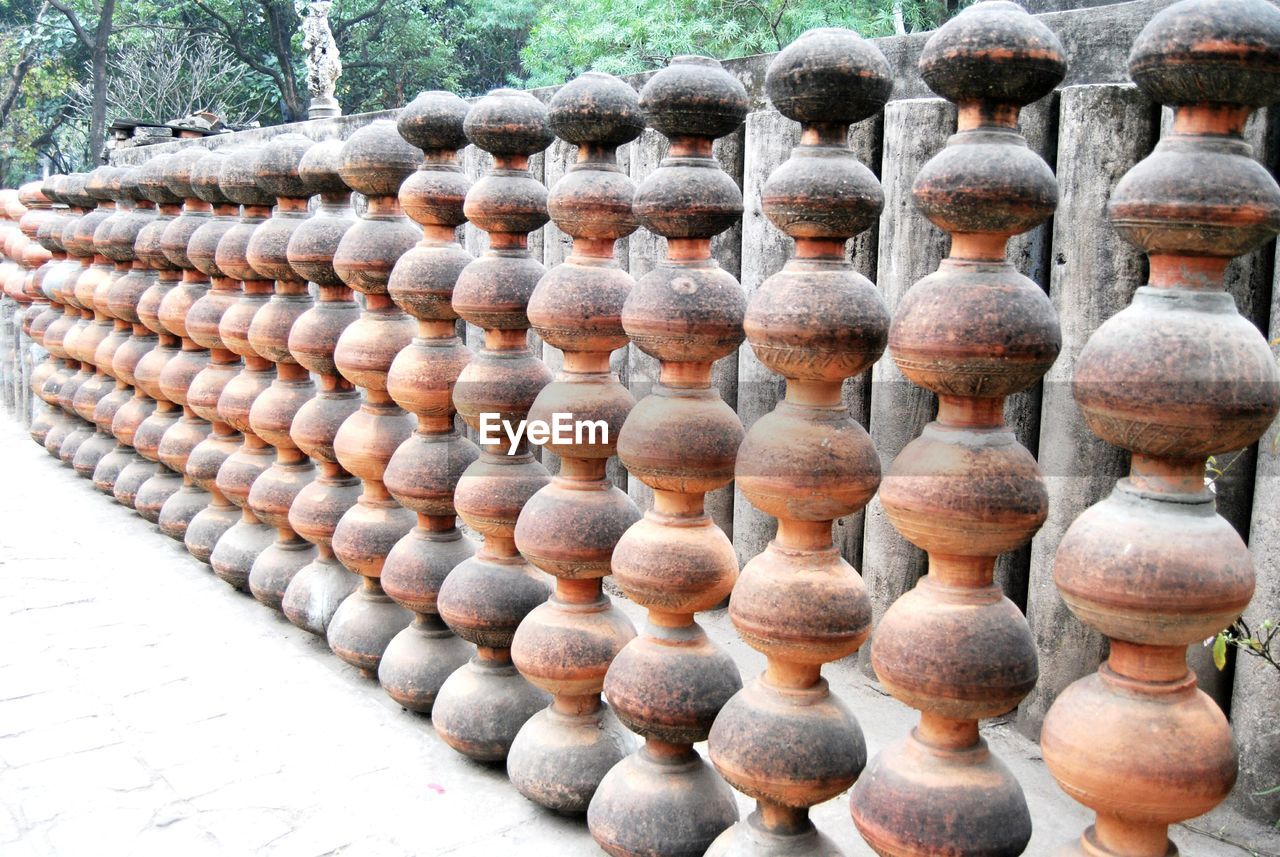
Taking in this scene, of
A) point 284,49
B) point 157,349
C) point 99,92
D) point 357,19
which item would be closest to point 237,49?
point 284,49

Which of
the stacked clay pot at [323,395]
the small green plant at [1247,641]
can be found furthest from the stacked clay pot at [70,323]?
the small green plant at [1247,641]

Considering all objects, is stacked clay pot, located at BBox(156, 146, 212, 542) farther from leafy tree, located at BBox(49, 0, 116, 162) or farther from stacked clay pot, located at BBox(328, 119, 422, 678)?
leafy tree, located at BBox(49, 0, 116, 162)

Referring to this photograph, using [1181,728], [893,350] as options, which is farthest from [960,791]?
[893,350]

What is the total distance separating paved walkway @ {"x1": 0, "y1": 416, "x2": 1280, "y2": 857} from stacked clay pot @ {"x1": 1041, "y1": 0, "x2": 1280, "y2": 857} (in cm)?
96

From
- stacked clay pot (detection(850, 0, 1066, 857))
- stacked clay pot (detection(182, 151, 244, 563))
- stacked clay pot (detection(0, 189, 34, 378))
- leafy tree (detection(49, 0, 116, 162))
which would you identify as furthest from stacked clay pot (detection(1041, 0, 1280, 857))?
leafy tree (detection(49, 0, 116, 162))

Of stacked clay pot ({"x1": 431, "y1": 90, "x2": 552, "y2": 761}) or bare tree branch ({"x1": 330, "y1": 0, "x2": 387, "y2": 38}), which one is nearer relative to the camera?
stacked clay pot ({"x1": 431, "y1": 90, "x2": 552, "y2": 761})

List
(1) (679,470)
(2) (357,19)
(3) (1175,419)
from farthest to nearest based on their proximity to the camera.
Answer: (2) (357,19) < (1) (679,470) < (3) (1175,419)

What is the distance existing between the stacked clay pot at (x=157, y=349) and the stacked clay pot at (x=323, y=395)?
→ 1.13 m

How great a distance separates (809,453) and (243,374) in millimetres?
2344

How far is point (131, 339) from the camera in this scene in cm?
448

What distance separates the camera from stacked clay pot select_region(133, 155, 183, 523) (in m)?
3.96

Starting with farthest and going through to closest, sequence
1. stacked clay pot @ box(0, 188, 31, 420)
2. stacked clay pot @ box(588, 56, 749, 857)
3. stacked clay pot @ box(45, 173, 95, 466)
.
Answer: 1. stacked clay pot @ box(0, 188, 31, 420)
2. stacked clay pot @ box(45, 173, 95, 466)
3. stacked clay pot @ box(588, 56, 749, 857)

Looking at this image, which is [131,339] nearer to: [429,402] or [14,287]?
[14,287]

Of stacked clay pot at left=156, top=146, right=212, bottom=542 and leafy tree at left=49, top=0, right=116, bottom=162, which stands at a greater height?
leafy tree at left=49, top=0, right=116, bottom=162
